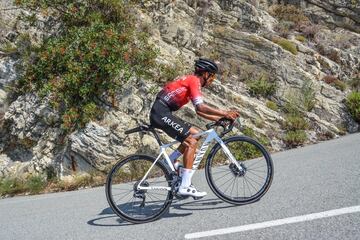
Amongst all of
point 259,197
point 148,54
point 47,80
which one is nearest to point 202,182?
point 259,197

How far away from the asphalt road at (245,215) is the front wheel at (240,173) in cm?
19

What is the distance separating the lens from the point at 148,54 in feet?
39.1

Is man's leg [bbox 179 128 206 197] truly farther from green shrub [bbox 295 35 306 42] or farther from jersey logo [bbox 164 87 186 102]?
green shrub [bbox 295 35 306 42]

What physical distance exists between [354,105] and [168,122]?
8964 mm

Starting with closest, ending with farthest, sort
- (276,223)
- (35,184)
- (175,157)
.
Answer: (276,223) < (175,157) < (35,184)

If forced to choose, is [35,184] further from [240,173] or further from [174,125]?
[240,173]

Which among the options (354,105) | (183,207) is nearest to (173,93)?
(183,207)

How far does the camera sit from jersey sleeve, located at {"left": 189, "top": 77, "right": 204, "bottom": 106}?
17.8 feet

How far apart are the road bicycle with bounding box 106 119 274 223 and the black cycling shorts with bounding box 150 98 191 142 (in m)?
0.15

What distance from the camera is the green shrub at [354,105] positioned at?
1215cm

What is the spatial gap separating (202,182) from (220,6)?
10966 millimetres

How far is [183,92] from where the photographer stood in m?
5.59

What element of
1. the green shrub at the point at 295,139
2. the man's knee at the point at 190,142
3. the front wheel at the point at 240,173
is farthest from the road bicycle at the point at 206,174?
the green shrub at the point at 295,139

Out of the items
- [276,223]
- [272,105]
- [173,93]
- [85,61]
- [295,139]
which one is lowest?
[295,139]
